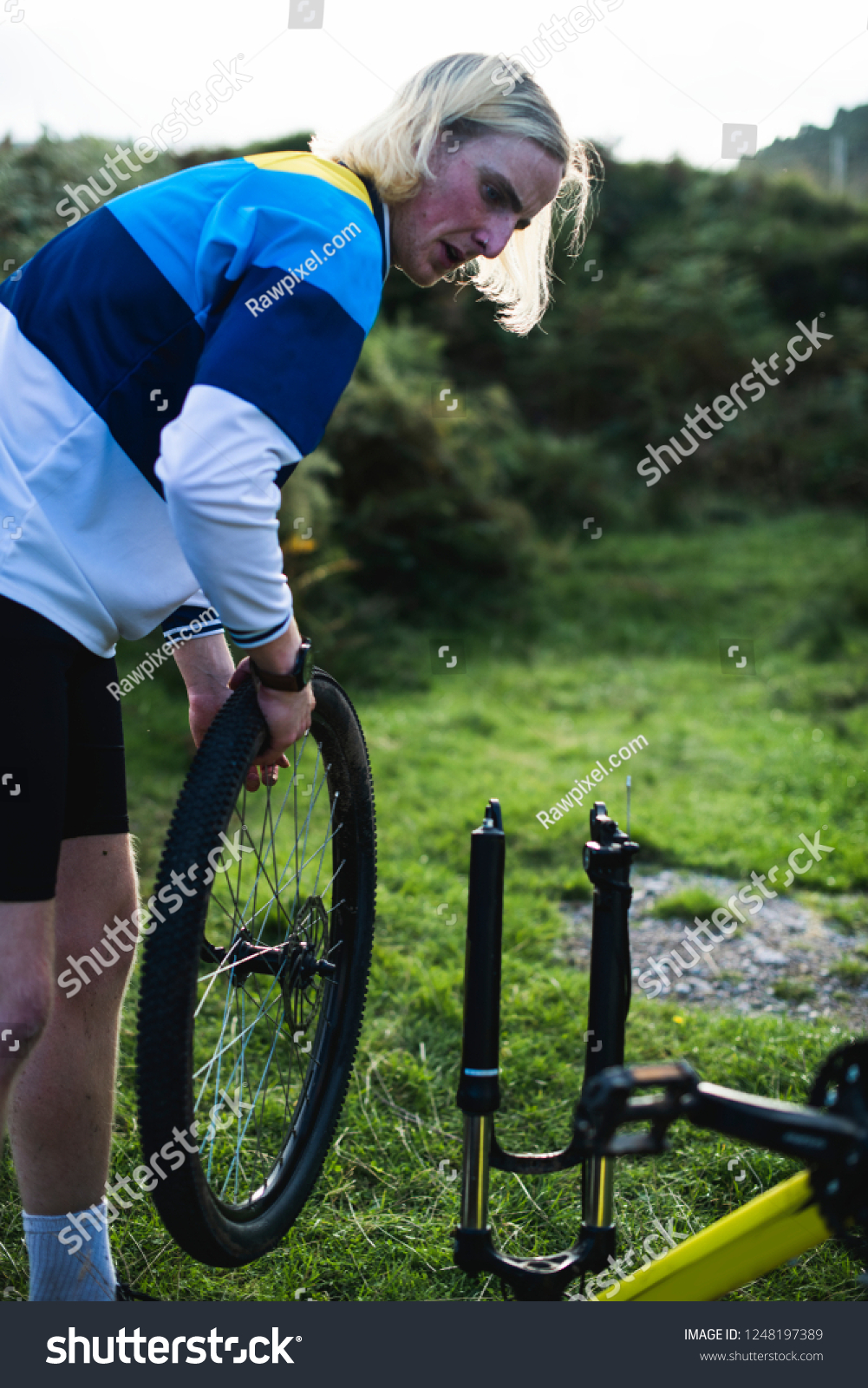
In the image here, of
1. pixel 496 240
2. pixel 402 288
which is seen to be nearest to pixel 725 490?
pixel 402 288

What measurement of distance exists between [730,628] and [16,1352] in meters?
7.92

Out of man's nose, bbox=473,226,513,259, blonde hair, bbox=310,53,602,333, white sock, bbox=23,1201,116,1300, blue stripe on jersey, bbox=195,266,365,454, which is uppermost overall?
blonde hair, bbox=310,53,602,333

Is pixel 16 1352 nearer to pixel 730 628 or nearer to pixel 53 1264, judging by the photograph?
pixel 53 1264

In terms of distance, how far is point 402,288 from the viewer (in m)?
12.1

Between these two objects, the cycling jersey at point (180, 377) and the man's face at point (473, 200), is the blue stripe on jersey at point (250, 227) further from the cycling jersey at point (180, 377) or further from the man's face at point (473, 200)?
the man's face at point (473, 200)

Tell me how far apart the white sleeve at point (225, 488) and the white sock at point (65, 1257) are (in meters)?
1.13

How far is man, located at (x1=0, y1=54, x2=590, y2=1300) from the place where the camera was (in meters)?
1.31

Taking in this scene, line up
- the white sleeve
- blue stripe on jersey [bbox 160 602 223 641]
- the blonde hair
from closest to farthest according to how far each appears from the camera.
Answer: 1. the white sleeve
2. the blonde hair
3. blue stripe on jersey [bbox 160 602 223 641]

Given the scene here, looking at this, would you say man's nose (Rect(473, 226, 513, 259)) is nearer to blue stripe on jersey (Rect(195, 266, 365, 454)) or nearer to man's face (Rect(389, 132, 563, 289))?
man's face (Rect(389, 132, 563, 289))

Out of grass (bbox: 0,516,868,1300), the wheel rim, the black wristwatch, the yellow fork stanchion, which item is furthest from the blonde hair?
grass (bbox: 0,516,868,1300)

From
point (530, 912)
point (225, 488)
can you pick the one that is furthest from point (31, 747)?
point (530, 912)

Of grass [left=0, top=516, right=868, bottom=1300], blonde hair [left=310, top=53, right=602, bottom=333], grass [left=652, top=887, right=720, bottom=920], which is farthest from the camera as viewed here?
grass [left=652, top=887, right=720, bottom=920]

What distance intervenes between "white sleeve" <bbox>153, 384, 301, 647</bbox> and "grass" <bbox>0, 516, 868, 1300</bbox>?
141 cm

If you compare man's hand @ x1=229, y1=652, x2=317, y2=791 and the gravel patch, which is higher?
man's hand @ x1=229, y1=652, x2=317, y2=791
